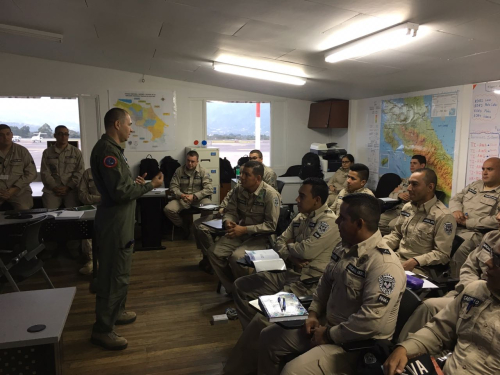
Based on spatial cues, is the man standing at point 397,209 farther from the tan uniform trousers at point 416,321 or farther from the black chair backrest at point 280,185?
the tan uniform trousers at point 416,321

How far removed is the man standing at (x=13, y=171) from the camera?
15.6 ft

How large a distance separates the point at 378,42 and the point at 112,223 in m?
2.54

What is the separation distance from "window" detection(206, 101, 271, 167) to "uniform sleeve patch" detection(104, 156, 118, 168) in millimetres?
4774

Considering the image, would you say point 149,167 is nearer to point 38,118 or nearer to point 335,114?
point 38,118

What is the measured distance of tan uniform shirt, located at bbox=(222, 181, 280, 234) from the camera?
12.2 feet

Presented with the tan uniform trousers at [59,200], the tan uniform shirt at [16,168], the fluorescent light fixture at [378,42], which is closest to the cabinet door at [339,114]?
the fluorescent light fixture at [378,42]

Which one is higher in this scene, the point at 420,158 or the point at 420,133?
the point at 420,133

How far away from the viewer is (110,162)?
2.73 meters

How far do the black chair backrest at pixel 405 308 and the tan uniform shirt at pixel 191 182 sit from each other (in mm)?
3979

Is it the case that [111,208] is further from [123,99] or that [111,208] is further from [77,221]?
[123,99]

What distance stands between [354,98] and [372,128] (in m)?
0.70

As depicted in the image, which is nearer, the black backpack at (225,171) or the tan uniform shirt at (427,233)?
the tan uniform shirt at (427,233)

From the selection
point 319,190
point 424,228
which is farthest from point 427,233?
point 319,190

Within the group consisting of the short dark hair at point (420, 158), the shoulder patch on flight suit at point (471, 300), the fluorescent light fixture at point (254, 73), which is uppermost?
the fluorescent light fixture at point (254, 73)
